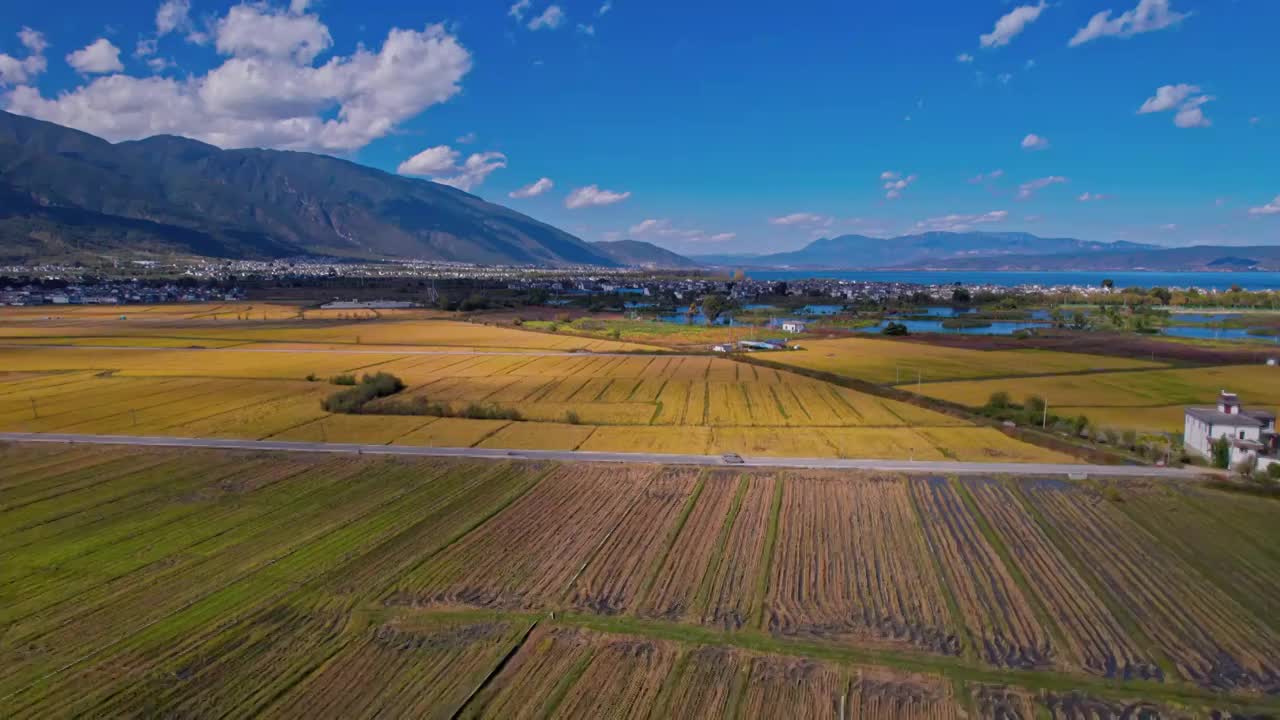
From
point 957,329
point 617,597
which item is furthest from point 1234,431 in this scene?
point 957,329

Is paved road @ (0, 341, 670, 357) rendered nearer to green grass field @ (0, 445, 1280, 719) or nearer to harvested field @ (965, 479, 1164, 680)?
green grass field @ (0, 445, 1280, 719)

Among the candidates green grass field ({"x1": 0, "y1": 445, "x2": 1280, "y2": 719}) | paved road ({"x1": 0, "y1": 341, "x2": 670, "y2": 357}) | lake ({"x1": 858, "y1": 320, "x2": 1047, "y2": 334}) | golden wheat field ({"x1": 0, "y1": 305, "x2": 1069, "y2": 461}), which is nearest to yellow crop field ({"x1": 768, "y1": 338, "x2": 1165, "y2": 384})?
golden wheat field ({"x1": 0, "y1": 305, "x2": 1069, "y2": 461})

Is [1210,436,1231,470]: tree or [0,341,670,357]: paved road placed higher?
[0,341,670,357]: paved road

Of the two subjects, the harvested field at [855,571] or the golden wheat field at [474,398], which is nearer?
the harvested field at [855,571]

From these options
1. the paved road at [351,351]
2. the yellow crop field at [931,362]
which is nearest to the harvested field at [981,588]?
the yellow crop field at [931,362]

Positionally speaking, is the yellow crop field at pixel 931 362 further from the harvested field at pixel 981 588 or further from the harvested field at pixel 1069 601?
the harvested field at pixel 981 588

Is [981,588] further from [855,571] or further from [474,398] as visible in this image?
[474,398]
